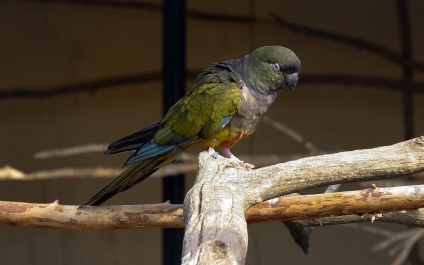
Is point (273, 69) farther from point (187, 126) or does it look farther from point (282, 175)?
point (282, 175)

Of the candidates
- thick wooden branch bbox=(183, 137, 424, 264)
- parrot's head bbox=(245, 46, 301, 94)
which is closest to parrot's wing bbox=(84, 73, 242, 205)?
parrot's head bbox=(245, 46, 301, 94)

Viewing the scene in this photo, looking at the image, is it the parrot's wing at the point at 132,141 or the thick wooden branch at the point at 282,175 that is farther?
the parrot's wing at the point at 132,141

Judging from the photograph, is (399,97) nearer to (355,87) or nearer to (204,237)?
(355,87)

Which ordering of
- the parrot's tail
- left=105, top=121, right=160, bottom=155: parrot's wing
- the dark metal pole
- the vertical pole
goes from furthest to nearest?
the vertical pole < the dark metal pole < left=105, top=121, right=160, bottom=155: parrot's wing < the parrot's tail

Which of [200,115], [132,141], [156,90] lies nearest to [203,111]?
[200,115]

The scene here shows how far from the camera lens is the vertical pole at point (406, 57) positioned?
4.25 metres

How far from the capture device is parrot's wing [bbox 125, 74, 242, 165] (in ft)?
9.61

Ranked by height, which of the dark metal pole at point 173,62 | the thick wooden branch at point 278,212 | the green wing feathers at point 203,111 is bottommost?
the thick wooden branch at point 278,212

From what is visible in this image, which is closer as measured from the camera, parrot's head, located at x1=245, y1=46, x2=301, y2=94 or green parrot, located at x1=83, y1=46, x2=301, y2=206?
green parrot, located at x1=83, y1=46, x2=301, y2=206

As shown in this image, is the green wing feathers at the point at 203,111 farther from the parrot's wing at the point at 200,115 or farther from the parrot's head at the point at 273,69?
the parrot's head at the point at 273,69

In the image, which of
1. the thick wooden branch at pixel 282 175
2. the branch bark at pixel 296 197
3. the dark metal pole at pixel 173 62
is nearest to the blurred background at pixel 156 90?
the dark metal pole at pixel 173 62

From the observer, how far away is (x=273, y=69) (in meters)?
3.08

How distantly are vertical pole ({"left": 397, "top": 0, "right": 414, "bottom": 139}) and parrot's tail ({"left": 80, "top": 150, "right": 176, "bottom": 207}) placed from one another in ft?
5.31

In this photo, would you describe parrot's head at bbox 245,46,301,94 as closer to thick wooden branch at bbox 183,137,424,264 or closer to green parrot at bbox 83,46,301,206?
green parrot at bbox 83,46,301,206
